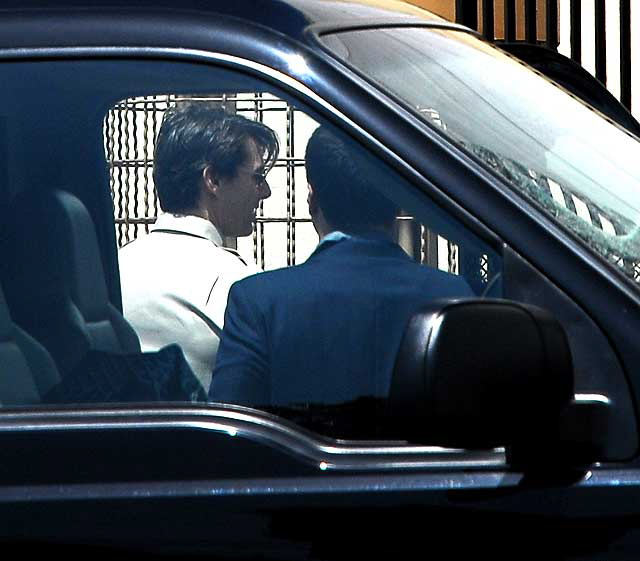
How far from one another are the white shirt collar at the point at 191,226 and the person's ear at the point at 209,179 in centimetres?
5

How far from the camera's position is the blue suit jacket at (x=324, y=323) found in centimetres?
220

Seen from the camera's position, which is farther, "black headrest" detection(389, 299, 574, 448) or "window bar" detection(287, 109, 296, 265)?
"window bar" detection(287, 109, 296, 265)

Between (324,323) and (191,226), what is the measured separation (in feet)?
0.89

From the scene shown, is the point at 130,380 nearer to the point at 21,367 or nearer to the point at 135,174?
the point at 21,367

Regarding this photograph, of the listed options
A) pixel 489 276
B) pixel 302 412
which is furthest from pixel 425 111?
pixel 302 412

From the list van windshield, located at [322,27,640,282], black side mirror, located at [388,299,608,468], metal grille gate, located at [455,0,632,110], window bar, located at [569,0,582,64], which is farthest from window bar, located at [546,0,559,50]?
black side mirror, located at [388,299,608,468]

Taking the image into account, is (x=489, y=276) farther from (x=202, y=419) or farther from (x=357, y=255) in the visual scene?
(x=202, y=419)

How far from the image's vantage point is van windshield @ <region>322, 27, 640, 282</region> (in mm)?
2240

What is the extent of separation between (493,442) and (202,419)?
418 millimetres

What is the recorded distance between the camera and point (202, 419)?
2148 millimetres

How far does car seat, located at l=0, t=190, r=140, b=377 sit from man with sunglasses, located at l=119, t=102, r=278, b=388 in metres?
0.04

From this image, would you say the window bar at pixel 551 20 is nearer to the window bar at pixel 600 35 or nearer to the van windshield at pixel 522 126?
the window bar at pixel 600 35

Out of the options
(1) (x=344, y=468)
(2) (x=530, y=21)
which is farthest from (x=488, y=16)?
(1) (x=344, y=468)

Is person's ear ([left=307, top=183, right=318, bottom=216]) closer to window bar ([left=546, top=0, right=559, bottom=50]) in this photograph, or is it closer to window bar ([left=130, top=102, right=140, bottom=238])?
window bar ([left=130, top=102, right=140, bottom=238])
